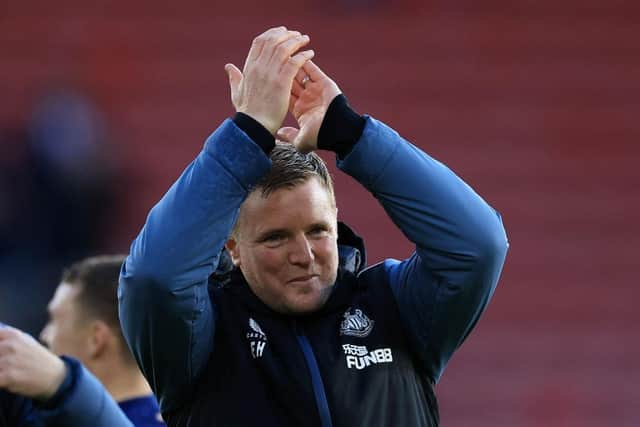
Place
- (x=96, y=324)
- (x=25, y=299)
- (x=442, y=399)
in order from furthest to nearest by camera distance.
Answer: (x=442, y=399) < (x=25, y=299) < (x=96, y=324)

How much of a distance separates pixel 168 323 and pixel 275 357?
0.67 feet

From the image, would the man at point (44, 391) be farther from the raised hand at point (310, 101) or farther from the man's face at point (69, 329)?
the man's face at point (69, 329)

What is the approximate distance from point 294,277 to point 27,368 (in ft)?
1.88

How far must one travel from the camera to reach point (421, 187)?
219 centimetres

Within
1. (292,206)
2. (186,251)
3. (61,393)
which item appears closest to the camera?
(186,251)

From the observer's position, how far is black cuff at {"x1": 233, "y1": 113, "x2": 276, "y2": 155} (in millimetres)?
2137

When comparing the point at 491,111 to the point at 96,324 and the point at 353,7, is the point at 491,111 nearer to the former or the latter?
the point at 353,7

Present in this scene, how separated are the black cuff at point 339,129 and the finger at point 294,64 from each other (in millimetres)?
90

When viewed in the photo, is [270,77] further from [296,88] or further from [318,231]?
[318,231]

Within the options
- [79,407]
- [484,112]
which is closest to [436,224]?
[79,407]

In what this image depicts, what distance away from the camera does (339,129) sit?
7.22 feet

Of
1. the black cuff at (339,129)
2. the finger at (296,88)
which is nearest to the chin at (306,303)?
the black cuff at (339,129)

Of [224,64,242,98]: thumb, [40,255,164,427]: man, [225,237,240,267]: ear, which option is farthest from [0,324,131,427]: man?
[40,255,164,427]: man

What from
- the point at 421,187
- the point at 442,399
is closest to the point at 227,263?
the point at 421,187
